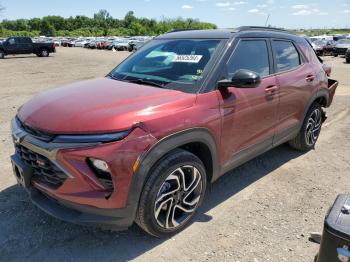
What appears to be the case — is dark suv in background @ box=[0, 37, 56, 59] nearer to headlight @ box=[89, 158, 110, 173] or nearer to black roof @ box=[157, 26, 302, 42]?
black roof @ box=[157, 26, 302, 42]

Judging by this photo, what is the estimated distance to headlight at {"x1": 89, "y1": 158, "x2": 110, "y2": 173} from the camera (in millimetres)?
2529

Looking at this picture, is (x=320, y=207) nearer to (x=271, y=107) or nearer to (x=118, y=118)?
(x=271, y=107)

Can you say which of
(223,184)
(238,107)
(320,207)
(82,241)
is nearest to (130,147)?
(82,241)

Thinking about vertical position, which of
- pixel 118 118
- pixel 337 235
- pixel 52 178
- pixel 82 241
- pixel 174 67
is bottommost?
pixel 82 241

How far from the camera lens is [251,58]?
12.7 feet

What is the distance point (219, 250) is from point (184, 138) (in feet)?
3.35

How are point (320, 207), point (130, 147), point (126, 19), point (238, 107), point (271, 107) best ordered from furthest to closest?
point (126, 19) → point (271, 107) → point (320, 207) → point (238, 107) → point (130, 147)

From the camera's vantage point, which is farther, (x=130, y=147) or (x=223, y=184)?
(x=223, y=184)

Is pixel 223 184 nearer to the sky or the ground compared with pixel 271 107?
nearer to the ground

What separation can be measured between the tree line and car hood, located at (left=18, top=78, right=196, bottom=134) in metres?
110

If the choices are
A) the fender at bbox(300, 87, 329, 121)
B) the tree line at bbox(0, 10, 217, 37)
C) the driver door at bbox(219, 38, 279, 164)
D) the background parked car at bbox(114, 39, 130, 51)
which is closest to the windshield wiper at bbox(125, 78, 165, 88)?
the driver door at bbox(219, 38, 279, 164)

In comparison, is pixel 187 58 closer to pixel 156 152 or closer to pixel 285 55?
pixel 156 152

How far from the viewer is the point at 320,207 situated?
3.71 m

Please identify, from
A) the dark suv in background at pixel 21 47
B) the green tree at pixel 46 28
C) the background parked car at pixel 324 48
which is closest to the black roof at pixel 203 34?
the background parked car at pixel 324 48
